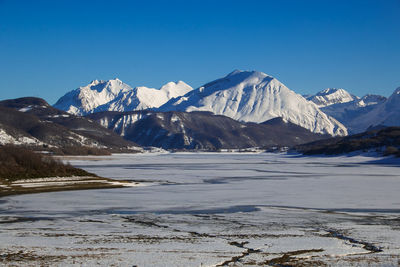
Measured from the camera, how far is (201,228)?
3178cm

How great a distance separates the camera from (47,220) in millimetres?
34469

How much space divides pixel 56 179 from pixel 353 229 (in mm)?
45411

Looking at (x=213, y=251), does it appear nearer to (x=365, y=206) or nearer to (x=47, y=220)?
(x=47, y=220)

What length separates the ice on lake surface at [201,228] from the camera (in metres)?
23.3

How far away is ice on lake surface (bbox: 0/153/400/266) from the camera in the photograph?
2327 cm

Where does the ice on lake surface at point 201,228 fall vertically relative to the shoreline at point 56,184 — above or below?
below

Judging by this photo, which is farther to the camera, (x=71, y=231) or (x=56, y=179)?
(x=56, y=179)

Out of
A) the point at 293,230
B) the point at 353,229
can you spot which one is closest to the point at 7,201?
the point at 293,230

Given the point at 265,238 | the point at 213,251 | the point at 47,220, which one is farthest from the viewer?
the point at 47,220

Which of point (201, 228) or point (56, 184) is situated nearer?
point (201, 228)

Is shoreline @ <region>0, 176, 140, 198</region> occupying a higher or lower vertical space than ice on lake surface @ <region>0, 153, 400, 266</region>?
higher

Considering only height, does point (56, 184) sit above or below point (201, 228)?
above

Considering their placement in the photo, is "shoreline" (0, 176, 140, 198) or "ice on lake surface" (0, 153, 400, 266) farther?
"shoreline" (0, 176, 140, 198)

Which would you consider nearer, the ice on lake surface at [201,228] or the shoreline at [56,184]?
the ice on lake surface at [201,228]
